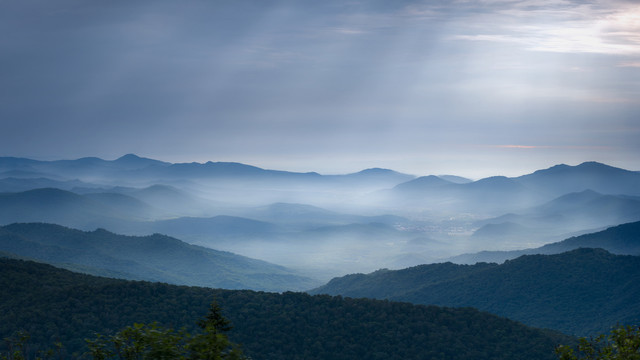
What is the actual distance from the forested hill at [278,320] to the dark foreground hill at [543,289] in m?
39.5

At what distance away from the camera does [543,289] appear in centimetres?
12275

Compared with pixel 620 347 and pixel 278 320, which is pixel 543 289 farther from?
pixel 620 347

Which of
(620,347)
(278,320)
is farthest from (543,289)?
(620,347)

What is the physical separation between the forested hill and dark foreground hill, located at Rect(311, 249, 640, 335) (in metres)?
39.5

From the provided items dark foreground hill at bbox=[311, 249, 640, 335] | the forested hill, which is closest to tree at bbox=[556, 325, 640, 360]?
the forested hill

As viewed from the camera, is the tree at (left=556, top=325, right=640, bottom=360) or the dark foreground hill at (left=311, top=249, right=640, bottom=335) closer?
the tree at (left=556, top=325, right=640, bottom=360)

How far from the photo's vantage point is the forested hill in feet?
214

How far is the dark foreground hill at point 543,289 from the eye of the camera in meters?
111

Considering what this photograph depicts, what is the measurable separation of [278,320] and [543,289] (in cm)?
7673

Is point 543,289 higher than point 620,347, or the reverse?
point 620,347

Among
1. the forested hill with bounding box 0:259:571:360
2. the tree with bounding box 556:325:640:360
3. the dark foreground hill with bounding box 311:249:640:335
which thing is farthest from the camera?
the dark foreground hill with bounding box 311:249:640:335

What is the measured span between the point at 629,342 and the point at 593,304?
350 ft

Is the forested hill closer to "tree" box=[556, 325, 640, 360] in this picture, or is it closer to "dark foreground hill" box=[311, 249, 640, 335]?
"dark foreground hill" box=[311, 249, 640, 335]

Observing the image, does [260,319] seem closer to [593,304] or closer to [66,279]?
[66,279]
